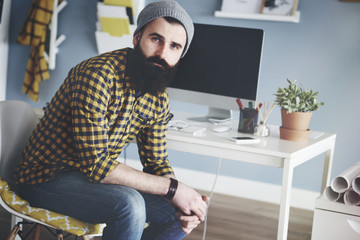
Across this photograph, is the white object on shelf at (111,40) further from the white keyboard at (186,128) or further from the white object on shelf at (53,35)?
the white keyboard at (186,128)

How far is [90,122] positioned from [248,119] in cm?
86

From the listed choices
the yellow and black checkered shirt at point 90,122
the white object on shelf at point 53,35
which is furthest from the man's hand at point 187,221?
the white object on shelf at point 53,35

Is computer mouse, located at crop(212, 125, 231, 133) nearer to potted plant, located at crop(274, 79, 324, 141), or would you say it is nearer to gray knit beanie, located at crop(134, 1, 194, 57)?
potted plant, located at crop(274, 79, 324, 141)

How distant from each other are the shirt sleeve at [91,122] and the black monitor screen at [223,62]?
35.6 inches

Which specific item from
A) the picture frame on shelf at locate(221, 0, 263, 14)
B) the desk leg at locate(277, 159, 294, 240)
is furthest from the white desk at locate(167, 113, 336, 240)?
the picture frame on shelf at locate(221, 0, 263, 14)

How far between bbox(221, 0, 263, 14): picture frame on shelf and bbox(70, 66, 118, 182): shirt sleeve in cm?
195

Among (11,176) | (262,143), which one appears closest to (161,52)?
(262,143)

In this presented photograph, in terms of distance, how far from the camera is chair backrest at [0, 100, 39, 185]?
65.0 inches

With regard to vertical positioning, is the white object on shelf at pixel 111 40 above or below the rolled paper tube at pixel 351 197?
above

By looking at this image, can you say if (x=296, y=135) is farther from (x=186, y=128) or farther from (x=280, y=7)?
(x=280, y=7)

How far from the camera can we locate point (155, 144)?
69.1 inches

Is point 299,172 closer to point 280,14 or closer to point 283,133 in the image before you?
point 280,14

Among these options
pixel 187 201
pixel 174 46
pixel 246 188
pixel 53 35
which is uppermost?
pixel 174 46

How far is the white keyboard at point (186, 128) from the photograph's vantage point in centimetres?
194
